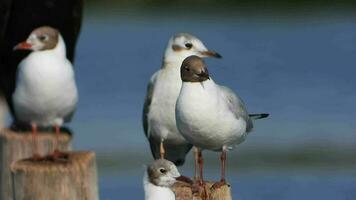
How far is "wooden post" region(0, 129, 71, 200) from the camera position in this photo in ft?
27.0

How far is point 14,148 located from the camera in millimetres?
8711

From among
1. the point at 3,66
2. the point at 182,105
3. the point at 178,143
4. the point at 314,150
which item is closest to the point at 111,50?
the point at 314,150

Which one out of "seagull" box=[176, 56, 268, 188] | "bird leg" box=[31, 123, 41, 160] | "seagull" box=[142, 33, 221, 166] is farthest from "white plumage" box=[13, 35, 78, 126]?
"seagull" box=[176, 56, 268, 188]

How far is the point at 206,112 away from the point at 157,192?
0.76 metres

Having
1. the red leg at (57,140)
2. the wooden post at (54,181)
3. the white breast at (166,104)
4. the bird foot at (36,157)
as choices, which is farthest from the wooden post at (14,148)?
the white breast at (166,104)

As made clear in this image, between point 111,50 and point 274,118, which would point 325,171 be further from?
point 111,50

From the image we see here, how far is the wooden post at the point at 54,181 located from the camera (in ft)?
24.9

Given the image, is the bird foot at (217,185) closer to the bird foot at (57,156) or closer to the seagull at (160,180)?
the seagull at (160,180)

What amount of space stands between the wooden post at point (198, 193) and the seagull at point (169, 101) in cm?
181

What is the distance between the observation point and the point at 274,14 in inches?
932

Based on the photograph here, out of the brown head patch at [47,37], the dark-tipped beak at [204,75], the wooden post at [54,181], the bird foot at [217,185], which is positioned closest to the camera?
the bird foot at [217,185]

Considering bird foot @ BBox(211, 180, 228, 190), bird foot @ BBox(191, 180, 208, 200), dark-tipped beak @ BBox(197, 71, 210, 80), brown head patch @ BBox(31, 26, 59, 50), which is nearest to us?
bird foot @ BBox(191, 180, 208, 200)

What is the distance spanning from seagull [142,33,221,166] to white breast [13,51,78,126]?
0.50m

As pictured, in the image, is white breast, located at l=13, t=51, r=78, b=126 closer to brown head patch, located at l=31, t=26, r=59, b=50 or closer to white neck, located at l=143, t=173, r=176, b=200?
brown head patch, located at l=31, t=26, r=59, b=50
